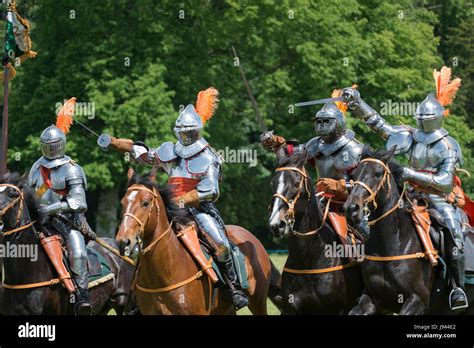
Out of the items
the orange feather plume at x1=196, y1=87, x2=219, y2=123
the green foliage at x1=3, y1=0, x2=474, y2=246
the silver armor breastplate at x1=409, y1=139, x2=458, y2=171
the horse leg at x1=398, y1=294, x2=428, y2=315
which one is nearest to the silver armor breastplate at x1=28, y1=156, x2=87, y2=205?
the orange feather plume at x1=196, y1=87, x2=219, y2=123

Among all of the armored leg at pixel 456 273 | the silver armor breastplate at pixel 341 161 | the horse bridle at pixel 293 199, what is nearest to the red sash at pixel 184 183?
the horse bridle at pixel 293 199

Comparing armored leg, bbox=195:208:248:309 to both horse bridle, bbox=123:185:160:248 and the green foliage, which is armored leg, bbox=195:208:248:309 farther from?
the green foliage

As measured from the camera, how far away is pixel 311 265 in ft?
44.7

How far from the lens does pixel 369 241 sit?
1373 centimetres

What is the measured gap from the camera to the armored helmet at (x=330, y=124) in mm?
14194

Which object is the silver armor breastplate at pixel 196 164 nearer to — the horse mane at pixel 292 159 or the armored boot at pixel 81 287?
the horse mane at pixel 292 159

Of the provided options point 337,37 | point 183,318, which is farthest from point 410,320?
point 337,37

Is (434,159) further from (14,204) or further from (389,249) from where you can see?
(14,204)

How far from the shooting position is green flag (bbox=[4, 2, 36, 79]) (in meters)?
21.9

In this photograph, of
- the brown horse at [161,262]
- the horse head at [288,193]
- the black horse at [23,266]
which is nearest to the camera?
the brown horse at [161,262]

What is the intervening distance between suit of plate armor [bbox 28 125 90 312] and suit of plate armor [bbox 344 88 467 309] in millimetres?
3540

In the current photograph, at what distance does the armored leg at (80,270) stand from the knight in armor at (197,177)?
1230 mm

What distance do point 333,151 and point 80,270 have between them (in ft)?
10.8

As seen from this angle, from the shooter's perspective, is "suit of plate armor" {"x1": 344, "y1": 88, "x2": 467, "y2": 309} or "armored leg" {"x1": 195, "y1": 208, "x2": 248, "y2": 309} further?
"suit of plate armor" {"x1": 344, "y1": 88, "x2": 467, "y2": 309}
